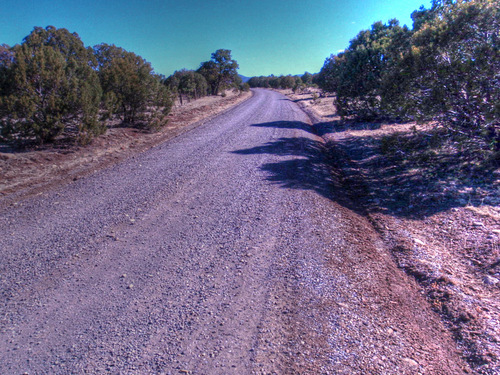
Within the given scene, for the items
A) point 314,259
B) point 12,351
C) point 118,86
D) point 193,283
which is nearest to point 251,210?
point 314,259

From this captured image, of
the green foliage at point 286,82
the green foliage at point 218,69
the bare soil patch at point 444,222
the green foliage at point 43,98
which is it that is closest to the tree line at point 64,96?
the green foliage at point 43,98

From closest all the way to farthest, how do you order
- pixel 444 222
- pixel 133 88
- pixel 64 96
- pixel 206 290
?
pixel 206 290 → pixel 444 222 → pixel 64 96 → pixel 133 88

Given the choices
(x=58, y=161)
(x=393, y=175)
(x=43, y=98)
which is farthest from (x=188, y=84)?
(x=393, y=175)

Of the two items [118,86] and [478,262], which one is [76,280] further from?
[118,86]

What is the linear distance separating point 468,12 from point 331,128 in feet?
31.9

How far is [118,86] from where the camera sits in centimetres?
1466

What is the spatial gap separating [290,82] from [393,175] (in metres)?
83.8

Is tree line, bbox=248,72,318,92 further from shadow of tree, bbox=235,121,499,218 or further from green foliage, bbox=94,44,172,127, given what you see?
shadow of tree, bbox=235,121,499,218

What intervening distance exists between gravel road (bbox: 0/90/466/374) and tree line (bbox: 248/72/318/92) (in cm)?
3578

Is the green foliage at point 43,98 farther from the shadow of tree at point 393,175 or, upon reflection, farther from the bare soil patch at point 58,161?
the shadow of tree at point 393,175

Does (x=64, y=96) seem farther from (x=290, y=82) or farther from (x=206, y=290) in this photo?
(x=290, y=82)

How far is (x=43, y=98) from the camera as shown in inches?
413

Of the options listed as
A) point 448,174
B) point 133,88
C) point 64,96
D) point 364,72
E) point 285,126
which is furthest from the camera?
point 285,126

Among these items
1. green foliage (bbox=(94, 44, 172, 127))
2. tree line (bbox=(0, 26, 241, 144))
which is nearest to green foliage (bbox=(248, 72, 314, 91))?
green foliage (bbox=(94, 44, 172, 127))
